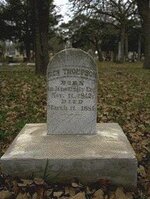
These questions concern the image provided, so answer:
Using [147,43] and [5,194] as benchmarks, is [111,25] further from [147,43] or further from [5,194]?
[5,194]

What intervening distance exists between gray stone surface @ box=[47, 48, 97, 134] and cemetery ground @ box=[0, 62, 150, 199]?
2.96 feet

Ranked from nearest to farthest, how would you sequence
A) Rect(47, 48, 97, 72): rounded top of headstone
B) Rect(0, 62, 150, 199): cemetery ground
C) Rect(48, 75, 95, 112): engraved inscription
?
Rect(0, 62, 150, 199): cemetery ground < Rect(47, 48, 97, 72): rounded top of headstone < Rect(48, 75, 95, 112): engraved inscription

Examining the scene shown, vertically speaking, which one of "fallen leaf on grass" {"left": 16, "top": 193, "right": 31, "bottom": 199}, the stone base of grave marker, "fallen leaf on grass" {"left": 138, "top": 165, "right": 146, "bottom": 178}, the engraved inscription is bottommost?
"fallen leaf on grass" {"left": 16, "top": 193, "right": 31, "bottom": 199}

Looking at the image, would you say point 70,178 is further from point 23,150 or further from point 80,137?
point 80,137

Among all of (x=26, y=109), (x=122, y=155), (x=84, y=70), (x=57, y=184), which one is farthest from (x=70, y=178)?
(x=26, y=109)

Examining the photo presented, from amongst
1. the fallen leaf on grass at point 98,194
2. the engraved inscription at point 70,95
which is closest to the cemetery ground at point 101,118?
the fallen leaf on grass at point 98,194

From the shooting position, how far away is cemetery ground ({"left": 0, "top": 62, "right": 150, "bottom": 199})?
4.71 m

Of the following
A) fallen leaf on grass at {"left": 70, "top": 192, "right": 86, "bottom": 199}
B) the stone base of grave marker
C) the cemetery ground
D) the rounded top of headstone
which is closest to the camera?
fallen leaf on grass at {"left": 70, "top": 192, "right": 86, "bottom": 199}

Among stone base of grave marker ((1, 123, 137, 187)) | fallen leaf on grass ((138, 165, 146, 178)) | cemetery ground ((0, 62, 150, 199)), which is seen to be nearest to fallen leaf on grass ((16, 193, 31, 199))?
cemetery ground ((0, 62, 150, 199))

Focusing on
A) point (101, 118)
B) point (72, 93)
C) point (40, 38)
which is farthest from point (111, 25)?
point (72, 93)

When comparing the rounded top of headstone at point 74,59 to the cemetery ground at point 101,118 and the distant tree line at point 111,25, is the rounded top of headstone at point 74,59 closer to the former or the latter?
the cemetery ground at point 101,118

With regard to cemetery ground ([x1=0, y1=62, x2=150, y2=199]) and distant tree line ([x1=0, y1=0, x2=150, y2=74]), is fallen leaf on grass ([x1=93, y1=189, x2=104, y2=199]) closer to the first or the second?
cemetery ground ([x1=0, y1=62, x2=150, y2=199])

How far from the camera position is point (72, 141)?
570cm

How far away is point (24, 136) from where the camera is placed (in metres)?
5.96
